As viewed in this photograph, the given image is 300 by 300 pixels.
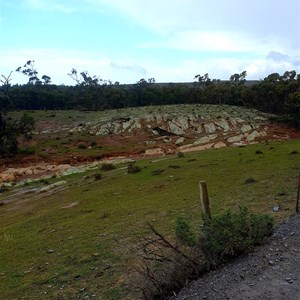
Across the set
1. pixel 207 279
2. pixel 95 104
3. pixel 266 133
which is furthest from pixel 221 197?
pixel 95 104

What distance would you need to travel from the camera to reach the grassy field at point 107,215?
10609mm

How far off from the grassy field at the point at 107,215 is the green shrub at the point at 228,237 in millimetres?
2210

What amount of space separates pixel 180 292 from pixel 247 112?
234 feet

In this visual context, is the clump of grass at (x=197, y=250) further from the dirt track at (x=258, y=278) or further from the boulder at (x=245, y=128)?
the boulder at (x=245, y=128)

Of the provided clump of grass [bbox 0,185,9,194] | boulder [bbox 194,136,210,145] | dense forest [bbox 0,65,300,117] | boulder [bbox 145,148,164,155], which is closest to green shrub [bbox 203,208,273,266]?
clump of grass [bbox 0,185,9,194]

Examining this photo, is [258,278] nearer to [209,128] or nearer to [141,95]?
[209,128]

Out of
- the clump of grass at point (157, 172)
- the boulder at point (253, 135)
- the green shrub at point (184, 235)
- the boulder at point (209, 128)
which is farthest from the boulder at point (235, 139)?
the green shrub at point (184, 235)

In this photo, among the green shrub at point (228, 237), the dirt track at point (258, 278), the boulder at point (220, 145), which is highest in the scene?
the green shrub at point (228, 237)

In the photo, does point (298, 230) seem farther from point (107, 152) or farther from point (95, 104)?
point (95, 104)

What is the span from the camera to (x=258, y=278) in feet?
27.2

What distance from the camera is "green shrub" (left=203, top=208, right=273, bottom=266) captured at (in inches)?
366

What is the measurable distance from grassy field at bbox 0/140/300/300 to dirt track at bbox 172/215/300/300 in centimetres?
184

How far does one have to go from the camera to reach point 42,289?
10.3 meters

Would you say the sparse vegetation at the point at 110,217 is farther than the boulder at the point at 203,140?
No
